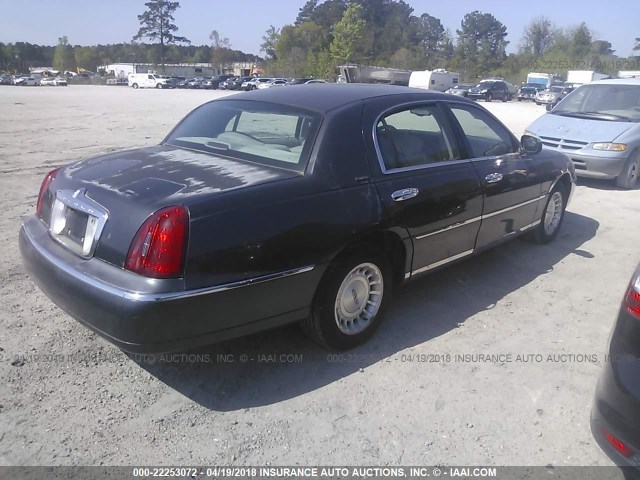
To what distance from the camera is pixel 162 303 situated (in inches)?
101

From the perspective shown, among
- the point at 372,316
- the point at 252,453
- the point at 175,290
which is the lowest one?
the point at 252,453

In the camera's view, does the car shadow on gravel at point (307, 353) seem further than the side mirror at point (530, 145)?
No

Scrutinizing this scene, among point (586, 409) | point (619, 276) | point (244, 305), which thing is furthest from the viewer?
point (619, 276)

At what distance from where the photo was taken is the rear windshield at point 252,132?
133 inches

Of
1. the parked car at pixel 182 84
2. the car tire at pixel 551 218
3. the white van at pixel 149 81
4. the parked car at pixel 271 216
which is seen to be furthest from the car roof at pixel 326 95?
the parked car at pixel 182 84

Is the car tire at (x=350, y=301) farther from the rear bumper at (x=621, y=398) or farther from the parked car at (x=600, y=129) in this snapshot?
the parked car at (x=600, y=129)

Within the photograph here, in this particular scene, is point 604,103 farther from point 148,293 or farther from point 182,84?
point 182,84

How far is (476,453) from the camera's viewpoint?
2641 mm

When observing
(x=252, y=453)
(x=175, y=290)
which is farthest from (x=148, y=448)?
(x=175, y=290)

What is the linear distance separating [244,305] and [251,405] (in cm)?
59

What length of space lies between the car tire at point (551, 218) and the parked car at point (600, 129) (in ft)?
9.87

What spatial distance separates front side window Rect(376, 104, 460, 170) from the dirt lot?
1171 millimetres

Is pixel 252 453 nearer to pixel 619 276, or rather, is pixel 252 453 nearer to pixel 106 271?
pixel 106 271

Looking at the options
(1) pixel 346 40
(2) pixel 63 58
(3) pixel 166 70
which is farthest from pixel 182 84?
Result: (2) pixel 63 58
